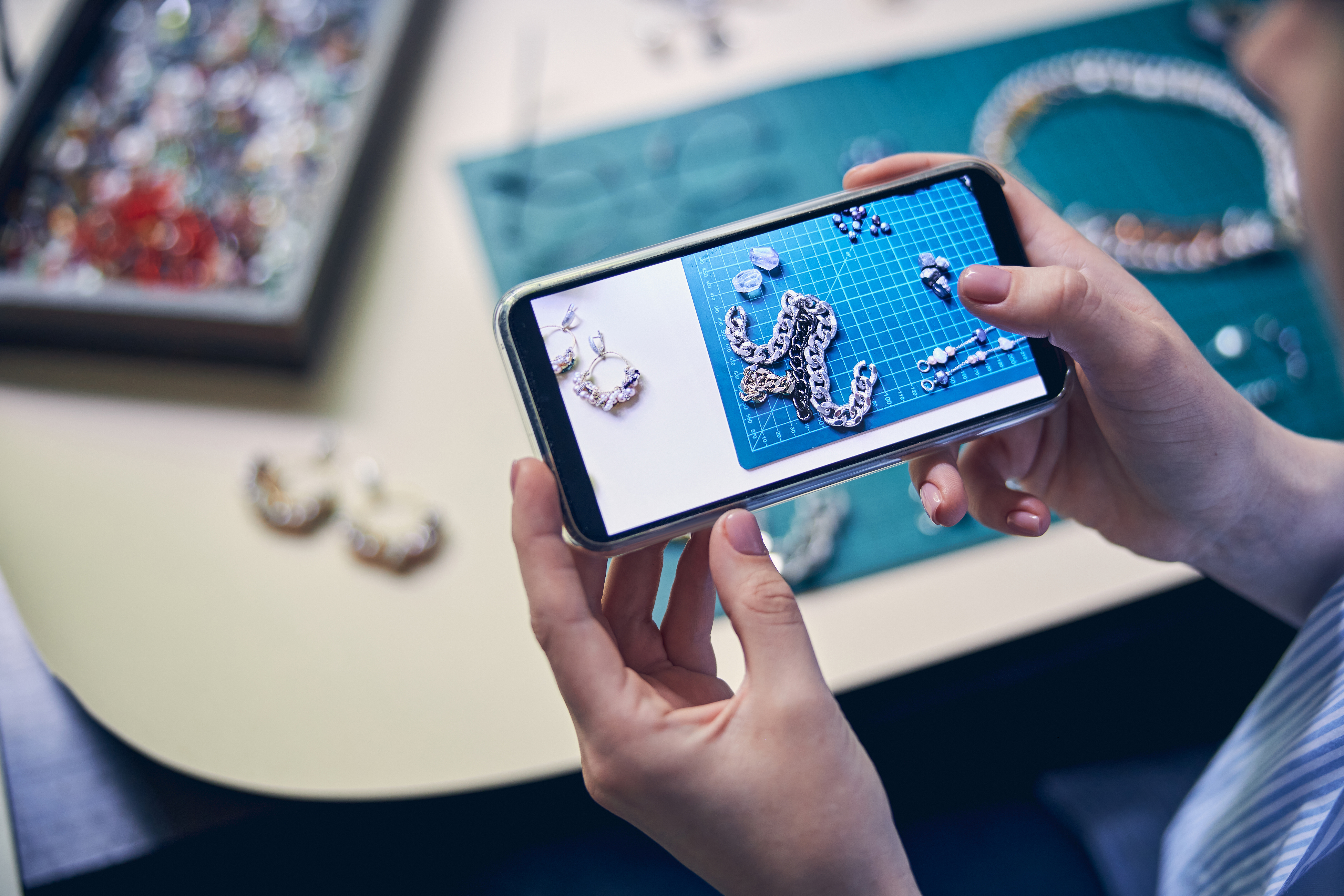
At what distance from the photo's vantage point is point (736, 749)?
18.5 inches

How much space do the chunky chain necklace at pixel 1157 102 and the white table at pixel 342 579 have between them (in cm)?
37

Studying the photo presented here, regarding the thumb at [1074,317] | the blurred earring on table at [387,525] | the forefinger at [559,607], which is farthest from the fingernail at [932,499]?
the blurred earring on table at [387,525]

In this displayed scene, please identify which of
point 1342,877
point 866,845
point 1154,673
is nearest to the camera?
point 866,845

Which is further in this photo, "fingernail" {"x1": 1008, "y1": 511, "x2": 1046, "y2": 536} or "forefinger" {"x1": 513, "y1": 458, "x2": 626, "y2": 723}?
"fingernail" {"x1": 1008, "y1": 511, "x2": 1046, "y2": 536}

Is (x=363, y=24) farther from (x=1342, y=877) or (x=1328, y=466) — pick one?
(x=1342, y=877)

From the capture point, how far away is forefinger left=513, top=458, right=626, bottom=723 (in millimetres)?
477

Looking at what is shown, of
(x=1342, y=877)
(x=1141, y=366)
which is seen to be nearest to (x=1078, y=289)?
(x=1141, y=366)

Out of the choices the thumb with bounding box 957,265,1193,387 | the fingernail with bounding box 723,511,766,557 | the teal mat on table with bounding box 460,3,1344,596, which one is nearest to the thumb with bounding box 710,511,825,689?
→ the fingernail with bounding box 723,511,766,557

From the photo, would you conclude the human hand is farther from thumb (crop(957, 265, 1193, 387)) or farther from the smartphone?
thumb (crop(957, 265, 1193, 387))

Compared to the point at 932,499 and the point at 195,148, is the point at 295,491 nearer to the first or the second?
the point at 195,148

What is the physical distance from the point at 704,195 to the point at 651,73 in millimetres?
197

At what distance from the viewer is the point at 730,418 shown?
565mm

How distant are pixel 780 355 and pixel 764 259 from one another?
74mm

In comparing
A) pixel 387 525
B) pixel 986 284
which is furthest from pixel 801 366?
pixel 387 525
